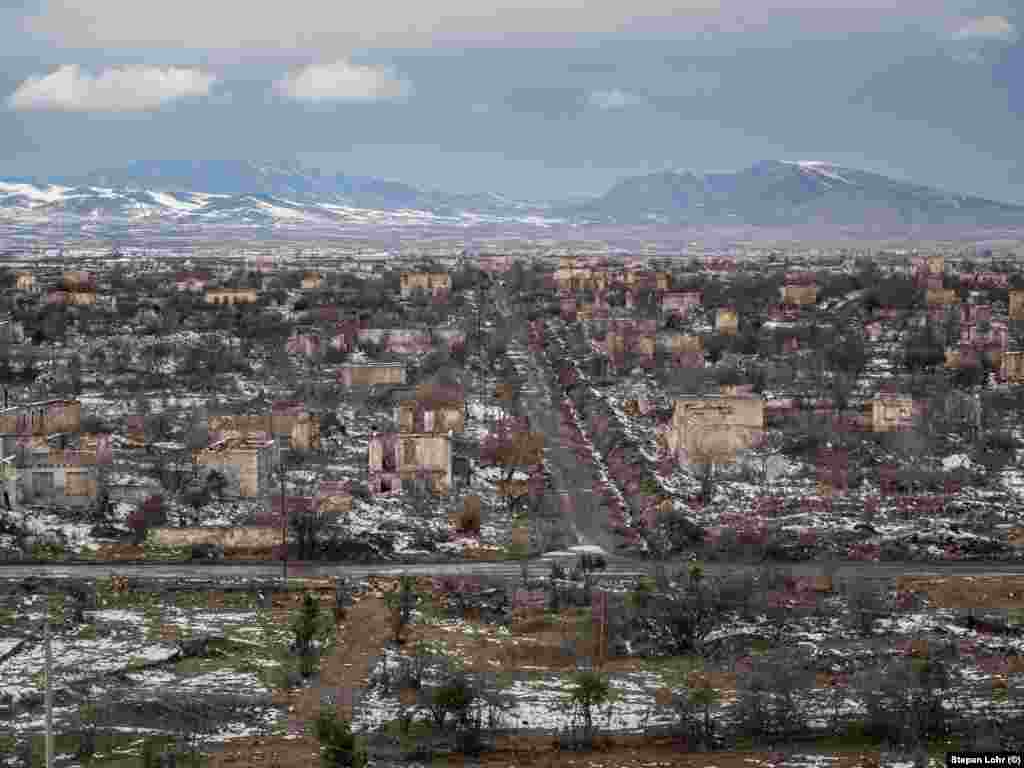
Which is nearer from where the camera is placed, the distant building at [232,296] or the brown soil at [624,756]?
the brown soil at [624,756]

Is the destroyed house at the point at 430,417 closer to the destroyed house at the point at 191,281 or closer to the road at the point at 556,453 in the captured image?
the road at the point at 556,453

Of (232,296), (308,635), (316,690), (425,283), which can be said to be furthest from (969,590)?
(425,283)

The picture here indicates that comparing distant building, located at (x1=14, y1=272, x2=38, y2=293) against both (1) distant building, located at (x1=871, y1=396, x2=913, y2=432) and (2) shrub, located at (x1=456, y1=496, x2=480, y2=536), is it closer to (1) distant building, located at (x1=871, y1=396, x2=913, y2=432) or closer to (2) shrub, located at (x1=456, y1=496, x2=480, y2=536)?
(1) distant building, located at (x1=871, y1=396, x2=913, y2=432)

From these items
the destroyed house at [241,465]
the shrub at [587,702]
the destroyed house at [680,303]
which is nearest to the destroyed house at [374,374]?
the destroyed house at [241,465]

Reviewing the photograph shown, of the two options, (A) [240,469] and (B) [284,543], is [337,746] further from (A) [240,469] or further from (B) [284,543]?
(A) [240,469]

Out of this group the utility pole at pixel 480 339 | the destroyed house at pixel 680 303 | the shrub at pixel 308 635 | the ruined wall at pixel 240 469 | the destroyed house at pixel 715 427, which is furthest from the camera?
the destroyed house at pixel 680 303

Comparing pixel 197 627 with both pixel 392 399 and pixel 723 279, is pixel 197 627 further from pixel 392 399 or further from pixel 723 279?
pixel 723 279

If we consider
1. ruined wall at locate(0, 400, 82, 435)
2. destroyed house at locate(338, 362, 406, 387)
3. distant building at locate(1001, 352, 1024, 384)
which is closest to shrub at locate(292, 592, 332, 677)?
ruined wall at locate(0, 400, 82, 435)
